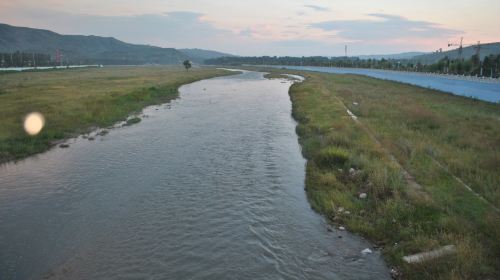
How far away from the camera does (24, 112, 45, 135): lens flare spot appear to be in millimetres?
30847

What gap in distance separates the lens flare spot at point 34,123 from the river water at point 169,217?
4756mm

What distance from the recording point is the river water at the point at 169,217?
12.1 meters

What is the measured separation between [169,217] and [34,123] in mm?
24031

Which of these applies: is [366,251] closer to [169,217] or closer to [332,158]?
[169,217]

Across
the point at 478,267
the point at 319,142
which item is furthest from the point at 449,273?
the point at 319,142

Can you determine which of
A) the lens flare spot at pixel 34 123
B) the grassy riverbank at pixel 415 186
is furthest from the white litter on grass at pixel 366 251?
the lens flare spot at pixel 34 123

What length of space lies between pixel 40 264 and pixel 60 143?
1951cm

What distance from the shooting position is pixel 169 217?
1593 centimetres

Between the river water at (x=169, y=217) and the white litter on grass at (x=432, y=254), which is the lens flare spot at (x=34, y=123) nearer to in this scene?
the river water at (x=169, y=217)

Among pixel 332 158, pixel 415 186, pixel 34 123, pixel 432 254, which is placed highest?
pixel 34 123

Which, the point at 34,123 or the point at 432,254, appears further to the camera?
the point at 34,123

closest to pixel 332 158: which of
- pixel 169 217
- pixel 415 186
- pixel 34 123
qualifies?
pixel 415 186

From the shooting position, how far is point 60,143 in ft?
96.8

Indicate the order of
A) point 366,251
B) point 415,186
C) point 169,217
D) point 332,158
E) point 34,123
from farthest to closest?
point 34,123 → point 332,158 → point 415,186 → point 169,217 → point 366,251
